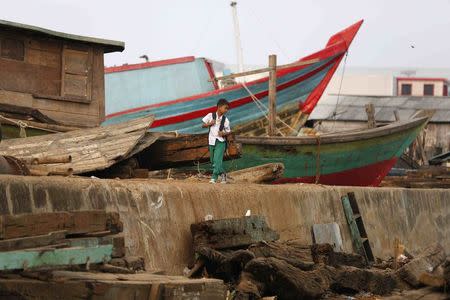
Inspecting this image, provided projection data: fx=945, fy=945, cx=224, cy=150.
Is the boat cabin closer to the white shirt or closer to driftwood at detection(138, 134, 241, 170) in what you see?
driftwood at detection(138, 134, 241, 170)

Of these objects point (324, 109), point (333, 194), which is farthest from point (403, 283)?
point (324, 109)

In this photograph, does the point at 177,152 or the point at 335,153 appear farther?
the point at 335,153

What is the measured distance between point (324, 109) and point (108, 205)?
39.1 meters

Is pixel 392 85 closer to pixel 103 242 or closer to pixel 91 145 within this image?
pixel 91 145

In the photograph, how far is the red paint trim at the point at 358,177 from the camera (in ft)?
69.4

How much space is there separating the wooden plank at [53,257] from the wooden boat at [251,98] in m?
22.1

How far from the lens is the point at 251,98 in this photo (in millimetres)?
28422

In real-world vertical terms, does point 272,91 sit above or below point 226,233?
above

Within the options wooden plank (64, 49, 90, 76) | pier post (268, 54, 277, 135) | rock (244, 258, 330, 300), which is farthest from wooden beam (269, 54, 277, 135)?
rock (244, 258, 330, 300)

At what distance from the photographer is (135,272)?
6285 mm

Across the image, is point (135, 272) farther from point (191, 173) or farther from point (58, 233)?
point (191, 173)

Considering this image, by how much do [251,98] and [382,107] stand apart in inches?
721

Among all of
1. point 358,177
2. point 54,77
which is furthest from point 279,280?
point 358,177

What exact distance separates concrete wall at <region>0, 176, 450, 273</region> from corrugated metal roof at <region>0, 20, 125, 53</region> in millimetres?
6077
